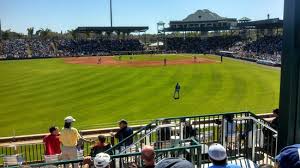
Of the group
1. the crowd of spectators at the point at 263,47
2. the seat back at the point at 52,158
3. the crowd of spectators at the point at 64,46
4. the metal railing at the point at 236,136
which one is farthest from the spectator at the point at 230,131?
the crowd of spectators at the point at 64,46

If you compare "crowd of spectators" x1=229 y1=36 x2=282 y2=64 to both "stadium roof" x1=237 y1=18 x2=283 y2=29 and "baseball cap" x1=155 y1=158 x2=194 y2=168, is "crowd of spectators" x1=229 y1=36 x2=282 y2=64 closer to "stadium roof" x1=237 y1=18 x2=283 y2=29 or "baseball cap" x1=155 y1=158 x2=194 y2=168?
"stadium roof" x1=237 y1=18 x2=283 y2=29

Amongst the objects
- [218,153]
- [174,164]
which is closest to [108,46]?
[218,153]

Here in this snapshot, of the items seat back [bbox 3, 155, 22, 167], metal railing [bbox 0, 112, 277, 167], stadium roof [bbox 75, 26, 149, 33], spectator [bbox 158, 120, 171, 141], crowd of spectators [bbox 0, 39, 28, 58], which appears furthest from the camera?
stadium roof [bbox 75, 26, 149, 33]

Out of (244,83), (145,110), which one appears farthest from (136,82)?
(145,110)

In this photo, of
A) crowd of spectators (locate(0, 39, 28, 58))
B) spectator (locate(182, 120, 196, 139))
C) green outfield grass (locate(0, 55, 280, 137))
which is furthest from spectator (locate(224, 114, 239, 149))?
crowd of spectators (locate(0, 39, 28, 58))

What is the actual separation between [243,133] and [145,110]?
552 inches

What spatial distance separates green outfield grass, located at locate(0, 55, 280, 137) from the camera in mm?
23969

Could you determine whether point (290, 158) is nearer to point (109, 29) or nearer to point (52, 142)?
point (52, 142)

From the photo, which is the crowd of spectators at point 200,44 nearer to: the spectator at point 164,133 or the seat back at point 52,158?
the spectator at point 164,133

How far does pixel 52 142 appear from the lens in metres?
12.0

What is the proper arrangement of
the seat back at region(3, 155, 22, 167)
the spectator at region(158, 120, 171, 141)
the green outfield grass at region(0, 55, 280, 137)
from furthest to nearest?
the green outfield grass at region(0, 55, 280, 137), the seat back at region(3, 155, 22, 167), the spectator at region(158, 120, 171, 141)

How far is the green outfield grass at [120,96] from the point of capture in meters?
24.0

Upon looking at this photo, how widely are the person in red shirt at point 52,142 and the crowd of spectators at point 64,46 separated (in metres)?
79.1

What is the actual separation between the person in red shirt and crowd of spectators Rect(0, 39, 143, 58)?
79126 millimetres
